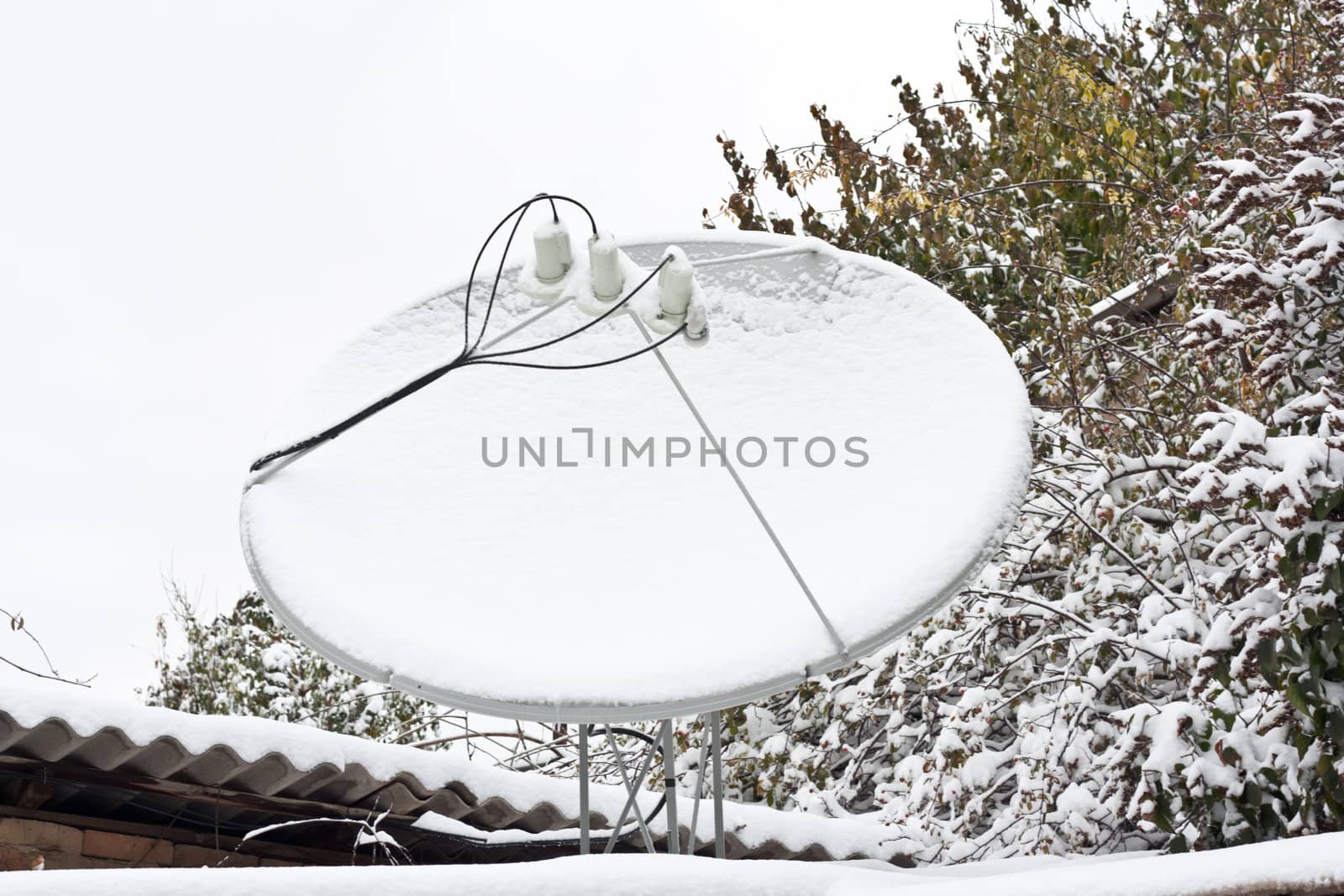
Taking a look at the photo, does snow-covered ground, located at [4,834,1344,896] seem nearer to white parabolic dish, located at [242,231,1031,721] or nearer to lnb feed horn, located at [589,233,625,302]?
white parabolic dish, located at [242,231,1031,721]

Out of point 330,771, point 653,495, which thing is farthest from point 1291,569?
point 330,771

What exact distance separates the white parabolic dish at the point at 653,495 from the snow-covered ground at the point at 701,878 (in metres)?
0.55

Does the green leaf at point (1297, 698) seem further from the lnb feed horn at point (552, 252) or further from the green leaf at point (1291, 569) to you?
the lnb feed horn at point (552, 252)

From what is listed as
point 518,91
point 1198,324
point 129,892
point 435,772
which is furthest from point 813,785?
point 518,91

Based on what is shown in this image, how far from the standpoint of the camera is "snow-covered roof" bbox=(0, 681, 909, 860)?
3230 millimetres

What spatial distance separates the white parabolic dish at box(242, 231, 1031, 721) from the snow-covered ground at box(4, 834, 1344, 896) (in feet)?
1.82

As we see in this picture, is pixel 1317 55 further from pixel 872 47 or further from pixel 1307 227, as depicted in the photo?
pixel 872 47

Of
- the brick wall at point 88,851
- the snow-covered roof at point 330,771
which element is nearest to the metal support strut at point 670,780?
the snow-covered roof at point 330,771

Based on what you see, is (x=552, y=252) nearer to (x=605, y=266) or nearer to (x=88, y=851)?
(x=605, y=266)

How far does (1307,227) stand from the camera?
151 inches

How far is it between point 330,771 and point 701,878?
194cm

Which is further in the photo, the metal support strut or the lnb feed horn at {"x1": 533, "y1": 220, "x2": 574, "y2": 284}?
the lnb feed horn at {"x1": 533, "y1": 220, "x2": 574, "y2": 284}

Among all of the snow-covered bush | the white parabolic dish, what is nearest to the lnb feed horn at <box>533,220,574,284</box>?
the white parabolic dish

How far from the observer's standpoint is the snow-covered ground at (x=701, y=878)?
1696 mm
